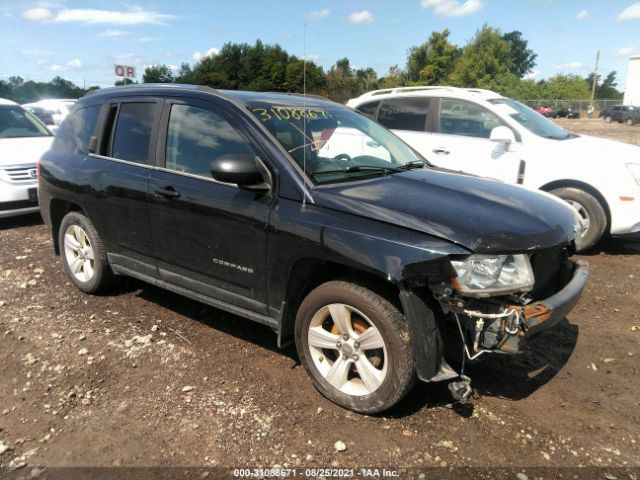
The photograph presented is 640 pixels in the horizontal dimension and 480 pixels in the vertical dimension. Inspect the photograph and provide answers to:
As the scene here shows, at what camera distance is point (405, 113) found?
734cm

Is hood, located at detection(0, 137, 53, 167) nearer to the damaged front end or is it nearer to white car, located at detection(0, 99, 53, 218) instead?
white car, located at detection(0, 99, 53, 218)

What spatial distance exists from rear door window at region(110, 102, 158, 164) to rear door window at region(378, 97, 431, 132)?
13.7 ft

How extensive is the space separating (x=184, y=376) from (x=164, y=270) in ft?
2.80

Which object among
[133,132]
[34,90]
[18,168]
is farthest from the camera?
[34,90]

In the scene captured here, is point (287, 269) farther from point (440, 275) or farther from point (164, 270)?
point (164, 270)

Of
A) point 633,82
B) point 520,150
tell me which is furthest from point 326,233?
point 633,82

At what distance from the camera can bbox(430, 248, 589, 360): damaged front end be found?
2.55 metres

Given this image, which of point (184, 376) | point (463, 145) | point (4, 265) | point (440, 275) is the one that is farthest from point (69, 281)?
point (463, 145)

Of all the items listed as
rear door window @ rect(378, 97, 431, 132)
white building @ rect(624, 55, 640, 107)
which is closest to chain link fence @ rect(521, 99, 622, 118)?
white building @ rect(624, 55, 640, 107)

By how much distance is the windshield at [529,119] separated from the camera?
6570 mm

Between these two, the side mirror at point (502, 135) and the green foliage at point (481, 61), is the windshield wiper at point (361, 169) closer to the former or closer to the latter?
the side mirror at point (502, 135)

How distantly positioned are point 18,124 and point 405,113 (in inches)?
255

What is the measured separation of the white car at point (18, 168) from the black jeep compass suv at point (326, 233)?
3492 mm

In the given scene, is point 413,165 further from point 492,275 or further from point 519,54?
point 519,54
